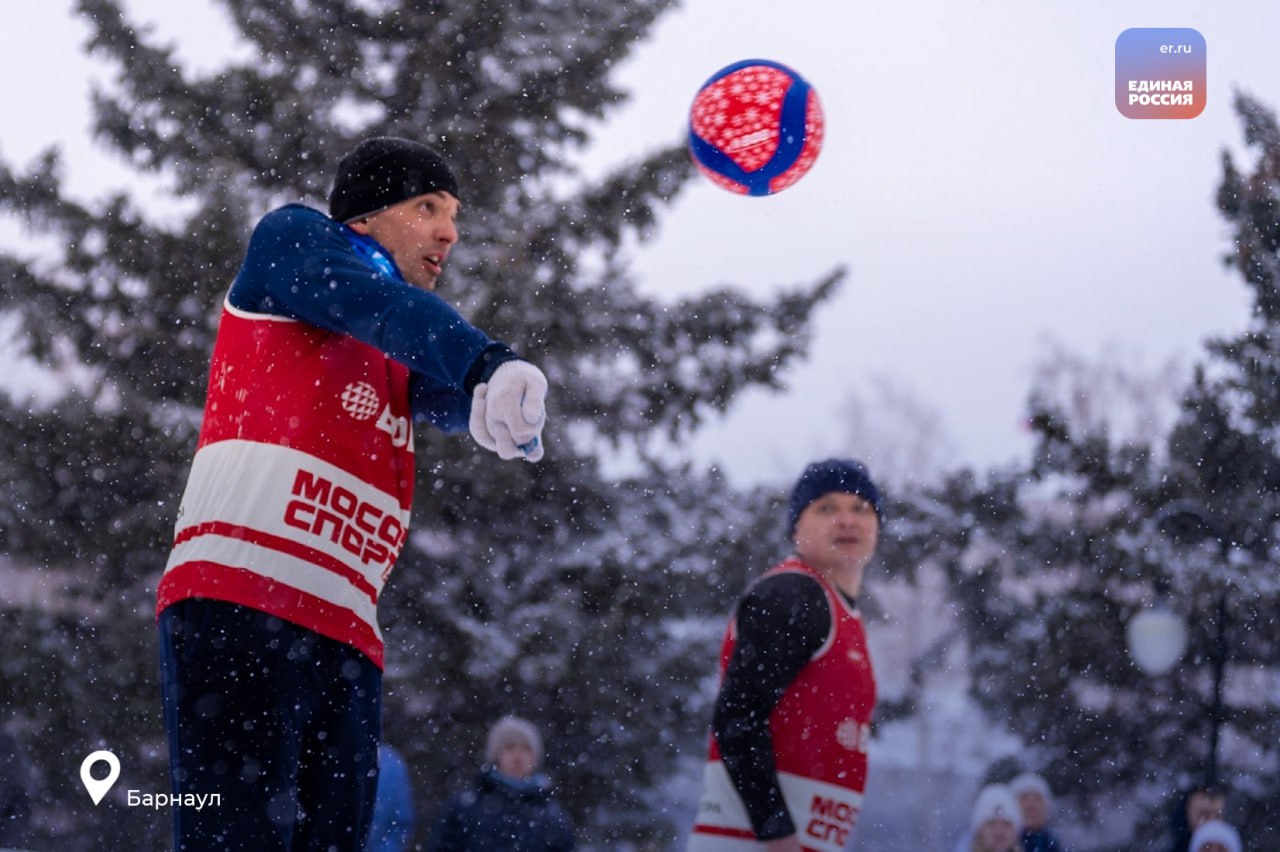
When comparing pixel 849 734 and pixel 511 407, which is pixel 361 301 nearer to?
pixel 511 407

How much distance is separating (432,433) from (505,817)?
4.28 meters

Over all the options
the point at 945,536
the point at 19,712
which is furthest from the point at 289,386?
the point at 945,536

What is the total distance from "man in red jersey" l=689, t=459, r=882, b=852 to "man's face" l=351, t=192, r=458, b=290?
1.14 metres

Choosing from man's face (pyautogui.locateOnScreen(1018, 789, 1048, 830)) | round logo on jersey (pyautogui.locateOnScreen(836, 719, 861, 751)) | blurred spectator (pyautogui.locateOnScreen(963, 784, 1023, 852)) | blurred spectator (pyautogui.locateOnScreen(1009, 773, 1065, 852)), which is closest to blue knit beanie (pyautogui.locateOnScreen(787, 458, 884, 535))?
round logo on jersey (pyautogui.locateOnScreen(836, 719, 861, 751))

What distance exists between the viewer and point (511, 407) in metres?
1.87

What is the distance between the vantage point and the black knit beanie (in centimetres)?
252

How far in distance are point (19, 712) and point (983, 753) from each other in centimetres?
1966

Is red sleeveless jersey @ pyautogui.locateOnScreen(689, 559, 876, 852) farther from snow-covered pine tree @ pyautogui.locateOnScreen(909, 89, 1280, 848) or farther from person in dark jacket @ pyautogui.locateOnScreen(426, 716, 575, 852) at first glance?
snow-covered pine tree @ pyautogui.locateOnScreen(909, 89, 1280, 848)

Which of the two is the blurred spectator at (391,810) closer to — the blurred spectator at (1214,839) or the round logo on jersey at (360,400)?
the round logo on jersey at (360,400)

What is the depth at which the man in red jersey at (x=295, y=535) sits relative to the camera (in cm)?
206

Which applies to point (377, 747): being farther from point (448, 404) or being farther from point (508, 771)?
point (508, 771)

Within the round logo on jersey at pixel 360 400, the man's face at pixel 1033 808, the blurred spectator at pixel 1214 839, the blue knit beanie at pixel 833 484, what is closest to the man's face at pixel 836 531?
the blue knit beanie at pixel 833 484

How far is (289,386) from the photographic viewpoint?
2219mm

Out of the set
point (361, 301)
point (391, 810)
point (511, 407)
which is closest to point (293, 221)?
point (361, 301)
